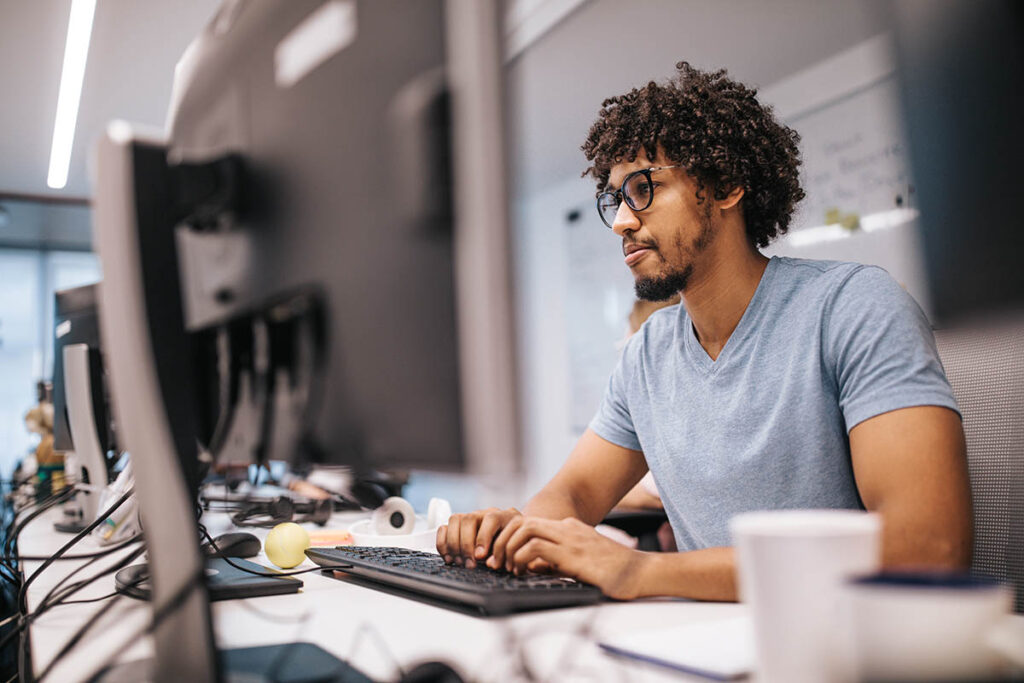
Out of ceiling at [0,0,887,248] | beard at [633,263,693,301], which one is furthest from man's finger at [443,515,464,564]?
ceiling at [0,0,887,248]

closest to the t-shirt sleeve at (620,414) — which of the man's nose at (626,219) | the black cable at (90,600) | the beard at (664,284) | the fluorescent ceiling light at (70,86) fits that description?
the beard at (664,284)

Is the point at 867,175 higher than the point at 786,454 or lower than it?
higher

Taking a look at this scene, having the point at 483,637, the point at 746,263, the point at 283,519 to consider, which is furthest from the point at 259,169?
the point at 283,519

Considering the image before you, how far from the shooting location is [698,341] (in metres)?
1.23

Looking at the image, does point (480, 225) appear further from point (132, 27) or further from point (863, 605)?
point (132, 27)

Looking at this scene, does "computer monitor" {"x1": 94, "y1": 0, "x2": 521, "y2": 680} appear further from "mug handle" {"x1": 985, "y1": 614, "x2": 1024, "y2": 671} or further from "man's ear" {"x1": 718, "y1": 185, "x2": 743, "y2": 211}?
"man's ear" {"x1": 718, "y1": 185, "x2": 743, "y2": 211}

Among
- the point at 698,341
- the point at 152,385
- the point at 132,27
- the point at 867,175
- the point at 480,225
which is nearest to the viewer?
A: the point at 480,225

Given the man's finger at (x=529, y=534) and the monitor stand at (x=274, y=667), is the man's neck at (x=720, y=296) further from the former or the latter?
the monitor stand at (x=274, y=667)

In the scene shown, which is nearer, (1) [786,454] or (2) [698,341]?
(1) [786,454]

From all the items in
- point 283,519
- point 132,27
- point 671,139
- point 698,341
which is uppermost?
point 132,27

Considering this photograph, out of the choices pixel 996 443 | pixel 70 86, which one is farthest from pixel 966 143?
pixel 70 86

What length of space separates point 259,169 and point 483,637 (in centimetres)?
43

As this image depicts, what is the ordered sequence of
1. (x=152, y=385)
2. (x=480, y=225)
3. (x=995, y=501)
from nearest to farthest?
(x=480, y=225) → (x=152, y=385) → (x=995, y=501)

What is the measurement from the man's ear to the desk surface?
81 centimetres
